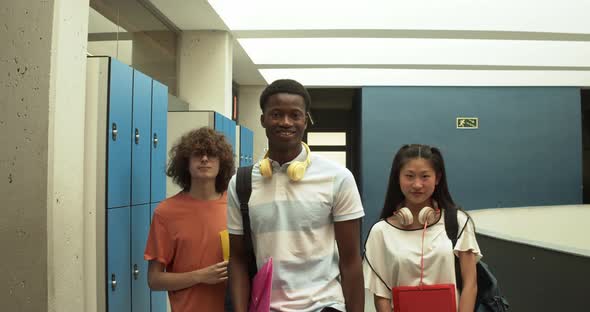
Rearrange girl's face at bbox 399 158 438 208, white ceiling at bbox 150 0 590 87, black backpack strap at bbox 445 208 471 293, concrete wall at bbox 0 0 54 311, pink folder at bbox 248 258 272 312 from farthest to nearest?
white ceiling at bbox 150 0 590 87 → concrete wall at bbox 0 0 54 311 → girl's face at bbox 399 158 438 208 → black backpack strap at bbox 445 208 471 293 → pink folder at bbox 248 258 272 312

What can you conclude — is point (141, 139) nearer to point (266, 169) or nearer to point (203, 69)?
point (266, 169)

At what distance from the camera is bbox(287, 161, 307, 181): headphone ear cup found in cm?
167

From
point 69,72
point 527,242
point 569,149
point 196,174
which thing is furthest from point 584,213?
point 69,72

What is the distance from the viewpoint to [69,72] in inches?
100.0

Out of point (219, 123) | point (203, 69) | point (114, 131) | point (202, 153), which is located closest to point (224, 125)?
point (219, 123)

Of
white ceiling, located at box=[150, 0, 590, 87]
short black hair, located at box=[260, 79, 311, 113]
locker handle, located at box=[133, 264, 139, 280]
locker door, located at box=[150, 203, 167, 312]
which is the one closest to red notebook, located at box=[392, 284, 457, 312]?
short black hair, located at box=[260, 79, 311, 113]

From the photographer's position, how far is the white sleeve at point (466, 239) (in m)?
2.03

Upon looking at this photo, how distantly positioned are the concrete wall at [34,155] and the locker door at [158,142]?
107 cm

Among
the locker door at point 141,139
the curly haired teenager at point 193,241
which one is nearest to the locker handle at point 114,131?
the locker door at point 141,139

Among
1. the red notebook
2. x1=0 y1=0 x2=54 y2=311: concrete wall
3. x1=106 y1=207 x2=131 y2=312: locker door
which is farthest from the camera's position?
x1=106 y1=207 x2=131 y2=312: locker door

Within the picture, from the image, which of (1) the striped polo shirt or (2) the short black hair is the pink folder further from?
(2) the short black hair

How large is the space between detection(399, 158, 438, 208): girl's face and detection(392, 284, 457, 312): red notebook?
1.34 ft

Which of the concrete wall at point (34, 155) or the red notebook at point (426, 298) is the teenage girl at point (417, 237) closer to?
the red notebook at point (426, 298)

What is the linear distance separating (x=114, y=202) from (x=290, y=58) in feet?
17.5
